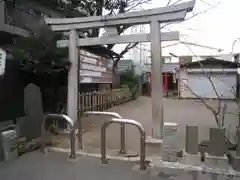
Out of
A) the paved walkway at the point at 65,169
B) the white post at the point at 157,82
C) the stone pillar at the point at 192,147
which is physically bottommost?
the paved walkway at the point at 65,169

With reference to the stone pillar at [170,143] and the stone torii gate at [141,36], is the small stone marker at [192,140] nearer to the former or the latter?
the stone pillar at [170,143]

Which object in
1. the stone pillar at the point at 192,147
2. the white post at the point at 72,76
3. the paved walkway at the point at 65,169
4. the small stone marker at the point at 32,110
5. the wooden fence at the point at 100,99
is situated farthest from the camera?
the wooden fence at the point at 100,99

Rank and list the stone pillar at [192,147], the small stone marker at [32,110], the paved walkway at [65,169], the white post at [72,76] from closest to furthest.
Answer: the paved walkway at [65,169], the stone pillar at [192,147], the small stone marker at [32,110], the white post at [72,76]

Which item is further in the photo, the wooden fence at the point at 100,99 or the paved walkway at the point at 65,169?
the wooden fence at the point at 100,99

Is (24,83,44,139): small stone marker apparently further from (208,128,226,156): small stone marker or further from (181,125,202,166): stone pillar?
(208,128,226,156): small stone marker

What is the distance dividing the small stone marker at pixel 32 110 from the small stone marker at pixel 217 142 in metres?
4.73

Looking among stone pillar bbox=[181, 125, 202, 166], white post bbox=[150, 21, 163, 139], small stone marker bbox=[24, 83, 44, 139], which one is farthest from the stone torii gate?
stone pillar bbox=[181, 125, 202, 166]

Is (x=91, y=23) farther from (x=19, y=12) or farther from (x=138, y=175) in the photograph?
(x=138, y=175)

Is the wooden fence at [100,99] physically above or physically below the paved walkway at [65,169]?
above

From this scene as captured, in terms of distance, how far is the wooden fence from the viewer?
1116cm

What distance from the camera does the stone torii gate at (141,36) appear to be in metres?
6.58

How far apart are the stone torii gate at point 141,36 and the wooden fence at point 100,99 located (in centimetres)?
314

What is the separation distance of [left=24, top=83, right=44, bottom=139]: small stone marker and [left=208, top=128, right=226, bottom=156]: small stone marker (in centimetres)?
473

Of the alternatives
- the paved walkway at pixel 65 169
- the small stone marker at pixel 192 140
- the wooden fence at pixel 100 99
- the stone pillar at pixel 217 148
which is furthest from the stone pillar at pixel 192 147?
the wooden fence at pixel 100 99
